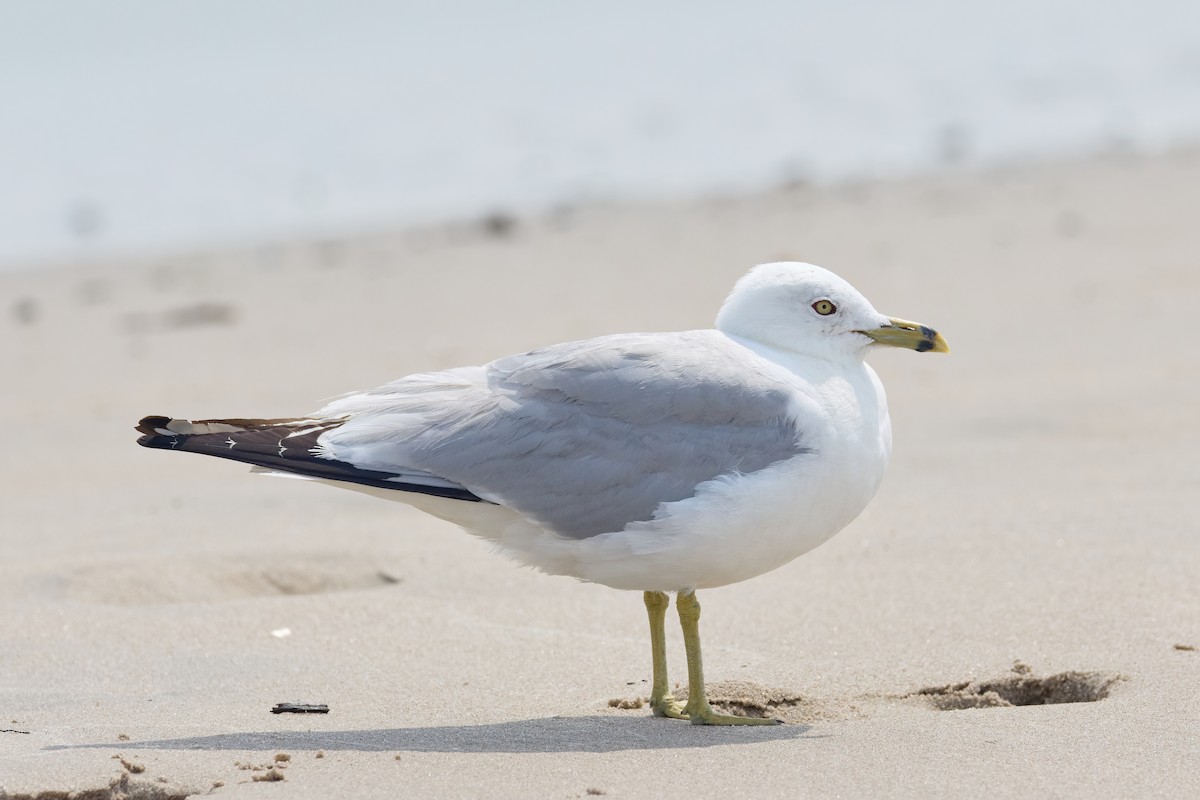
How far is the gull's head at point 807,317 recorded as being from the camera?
466cm

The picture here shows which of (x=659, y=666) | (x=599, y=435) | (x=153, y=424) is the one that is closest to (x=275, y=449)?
(x=153, y=424)

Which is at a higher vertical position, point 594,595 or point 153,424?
point 153,424

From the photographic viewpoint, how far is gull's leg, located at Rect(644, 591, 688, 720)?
438 centimetres

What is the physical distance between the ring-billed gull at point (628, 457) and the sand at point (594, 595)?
0.45 metres

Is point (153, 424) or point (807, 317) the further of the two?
point (807, 317)

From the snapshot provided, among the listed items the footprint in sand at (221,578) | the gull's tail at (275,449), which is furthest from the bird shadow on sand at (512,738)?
the footprint in sand at (221,578)

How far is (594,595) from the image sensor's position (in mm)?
5641

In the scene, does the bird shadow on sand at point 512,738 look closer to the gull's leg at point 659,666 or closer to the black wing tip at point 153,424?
the gull's leg at point 659,666

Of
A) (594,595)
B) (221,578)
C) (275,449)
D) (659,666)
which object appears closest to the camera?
(275,449)

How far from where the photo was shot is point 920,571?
5.60m

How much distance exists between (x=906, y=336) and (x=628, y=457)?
996mm

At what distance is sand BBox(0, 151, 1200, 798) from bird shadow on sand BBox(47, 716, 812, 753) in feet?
0.05

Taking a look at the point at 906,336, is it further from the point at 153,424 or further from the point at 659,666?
the point at 153,424

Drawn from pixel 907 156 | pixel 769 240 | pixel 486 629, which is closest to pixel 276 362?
pixel 769 240
